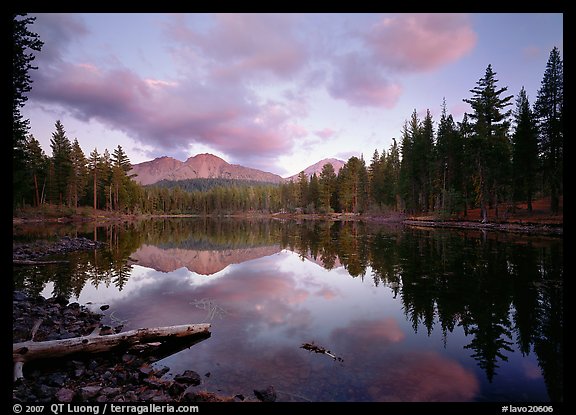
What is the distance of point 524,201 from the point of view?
55.9 m

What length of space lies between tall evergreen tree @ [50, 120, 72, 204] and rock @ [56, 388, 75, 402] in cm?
Answer: 8799

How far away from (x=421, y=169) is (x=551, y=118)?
25.4m

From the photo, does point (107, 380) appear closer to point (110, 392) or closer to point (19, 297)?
point (110, 392)

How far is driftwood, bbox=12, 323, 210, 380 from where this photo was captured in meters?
6.57

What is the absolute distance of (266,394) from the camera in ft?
20.1

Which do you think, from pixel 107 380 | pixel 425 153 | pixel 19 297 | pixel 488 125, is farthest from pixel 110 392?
pixel 425 153

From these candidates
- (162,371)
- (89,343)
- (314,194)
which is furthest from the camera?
(314,194)

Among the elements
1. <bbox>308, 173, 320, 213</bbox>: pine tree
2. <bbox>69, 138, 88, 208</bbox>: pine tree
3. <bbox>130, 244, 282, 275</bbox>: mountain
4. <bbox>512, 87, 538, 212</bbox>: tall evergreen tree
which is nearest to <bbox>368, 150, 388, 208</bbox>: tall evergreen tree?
<bbox>308, 173, 320, 213</bbox>: pine tree

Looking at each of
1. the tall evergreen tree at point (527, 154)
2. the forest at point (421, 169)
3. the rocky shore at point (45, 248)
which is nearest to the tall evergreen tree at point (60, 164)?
the forest at point (421, 169)

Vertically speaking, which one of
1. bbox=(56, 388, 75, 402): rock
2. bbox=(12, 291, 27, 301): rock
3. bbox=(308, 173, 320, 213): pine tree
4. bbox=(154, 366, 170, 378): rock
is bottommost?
bbox=(154, 366, 170, 378): rock

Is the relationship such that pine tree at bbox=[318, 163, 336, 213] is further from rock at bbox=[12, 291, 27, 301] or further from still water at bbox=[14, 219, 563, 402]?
rock at bbox=[12, 291, 27, 301]

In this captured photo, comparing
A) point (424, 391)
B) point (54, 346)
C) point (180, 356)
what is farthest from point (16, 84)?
point (424, 391)

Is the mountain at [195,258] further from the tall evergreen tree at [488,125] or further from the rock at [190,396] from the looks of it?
the tall evergreen tree at [488,125]
